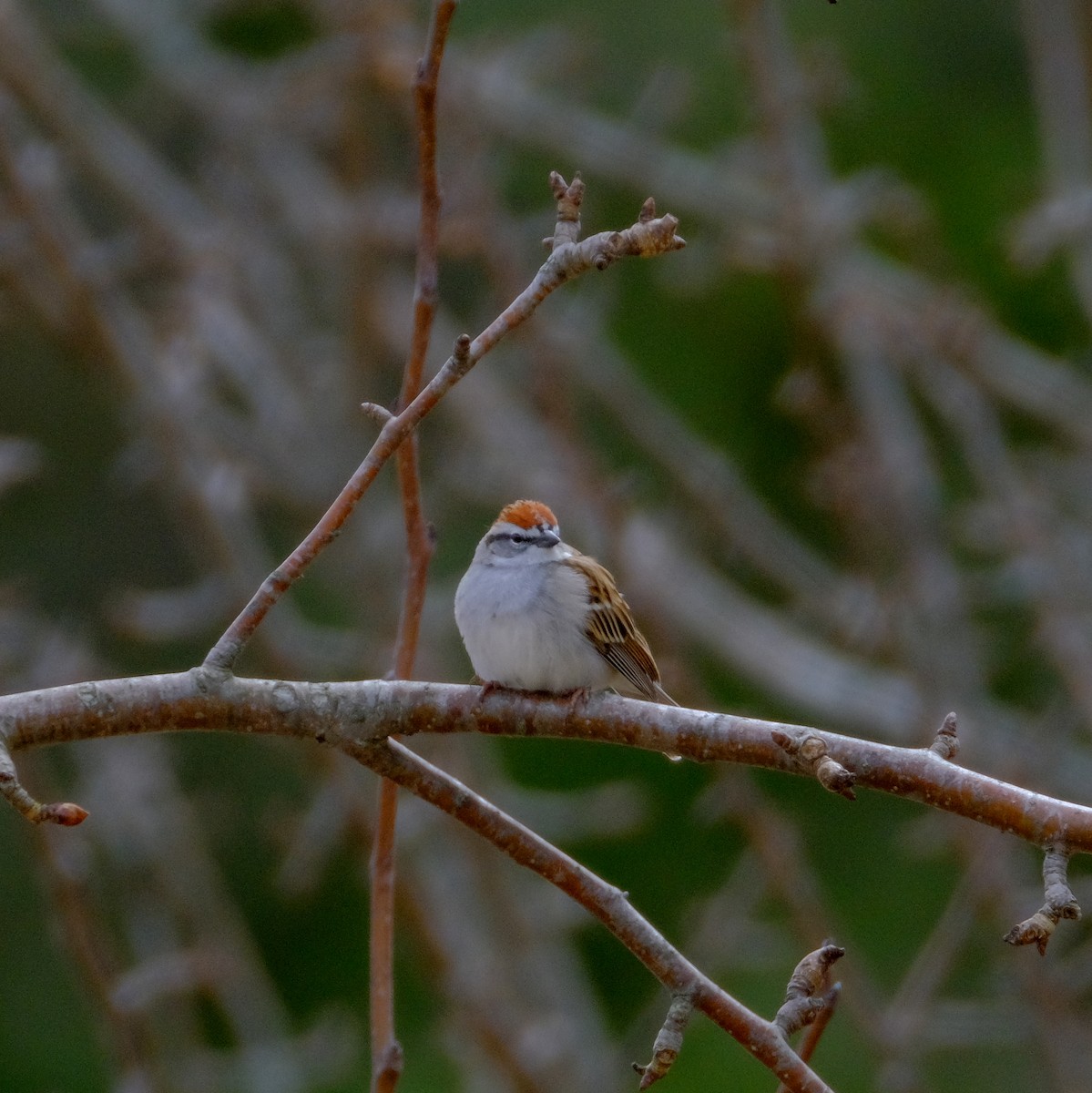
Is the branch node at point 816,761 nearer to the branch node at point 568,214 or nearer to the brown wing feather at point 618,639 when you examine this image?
the branch node at point 568,214

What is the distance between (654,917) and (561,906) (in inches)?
94.0

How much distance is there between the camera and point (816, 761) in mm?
2129

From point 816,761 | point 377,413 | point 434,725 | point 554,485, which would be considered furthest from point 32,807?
Result: point 554,485

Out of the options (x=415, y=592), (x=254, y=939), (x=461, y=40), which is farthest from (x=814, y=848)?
(x=415, y=592)

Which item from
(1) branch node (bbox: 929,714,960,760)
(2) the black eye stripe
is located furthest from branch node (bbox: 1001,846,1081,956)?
(2) the black eye stripe

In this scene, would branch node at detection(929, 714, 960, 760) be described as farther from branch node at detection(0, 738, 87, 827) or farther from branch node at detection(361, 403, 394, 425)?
branch node at detection(0, 738, 87, 827)

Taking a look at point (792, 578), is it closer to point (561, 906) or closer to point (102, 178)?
point (561, 906)

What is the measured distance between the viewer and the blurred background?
5.13 metres

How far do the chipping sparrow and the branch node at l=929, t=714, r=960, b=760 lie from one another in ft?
3.59

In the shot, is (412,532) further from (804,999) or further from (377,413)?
(804,999)

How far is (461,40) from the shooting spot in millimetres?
8297

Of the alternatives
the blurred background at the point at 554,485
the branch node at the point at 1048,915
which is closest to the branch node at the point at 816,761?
the branch node at the point at 1048,915

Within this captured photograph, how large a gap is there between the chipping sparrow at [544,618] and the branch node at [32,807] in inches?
55.7

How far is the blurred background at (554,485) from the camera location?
16.8ft
